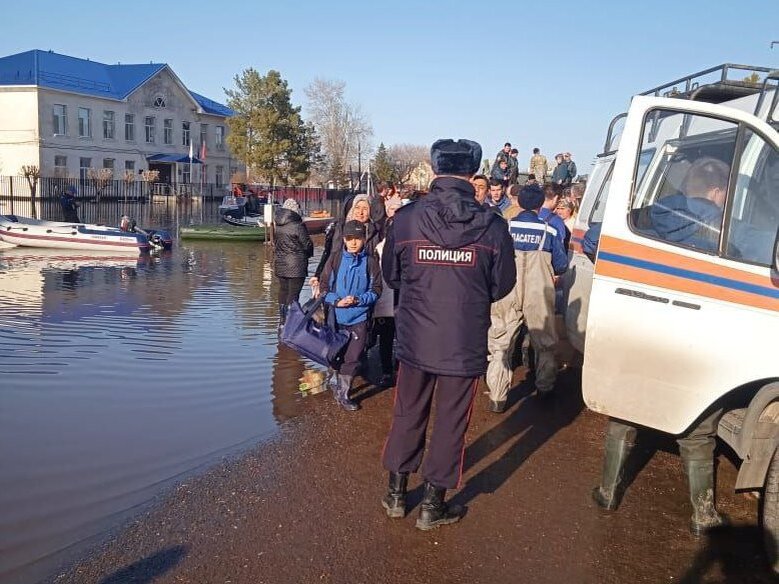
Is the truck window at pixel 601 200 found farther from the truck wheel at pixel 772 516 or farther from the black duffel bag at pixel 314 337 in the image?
the truck wheel at pixel 772 516

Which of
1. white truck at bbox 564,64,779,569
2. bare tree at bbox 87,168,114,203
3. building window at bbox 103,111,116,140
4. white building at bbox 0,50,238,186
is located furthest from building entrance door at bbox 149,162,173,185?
white truck at bbox 564,64,779,569

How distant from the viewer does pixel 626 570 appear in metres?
3.76

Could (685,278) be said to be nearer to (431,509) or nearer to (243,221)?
(431,509)

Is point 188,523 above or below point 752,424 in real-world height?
below

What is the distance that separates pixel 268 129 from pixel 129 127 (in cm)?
1369

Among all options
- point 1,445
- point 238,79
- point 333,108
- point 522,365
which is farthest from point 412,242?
point 333,108

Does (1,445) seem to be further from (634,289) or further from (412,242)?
(634,289)

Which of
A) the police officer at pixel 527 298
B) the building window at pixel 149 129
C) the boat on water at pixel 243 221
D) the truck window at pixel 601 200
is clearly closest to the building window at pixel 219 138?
the building window at pixel 149 129

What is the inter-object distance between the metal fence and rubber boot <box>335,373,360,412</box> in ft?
73.2

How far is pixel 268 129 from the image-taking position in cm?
4403

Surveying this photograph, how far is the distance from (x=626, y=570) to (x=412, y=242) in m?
2.15

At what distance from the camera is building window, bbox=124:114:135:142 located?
50.8 m

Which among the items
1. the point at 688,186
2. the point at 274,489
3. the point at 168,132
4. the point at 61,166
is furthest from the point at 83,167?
the point at 688,186

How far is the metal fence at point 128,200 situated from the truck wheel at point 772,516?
25.3m
